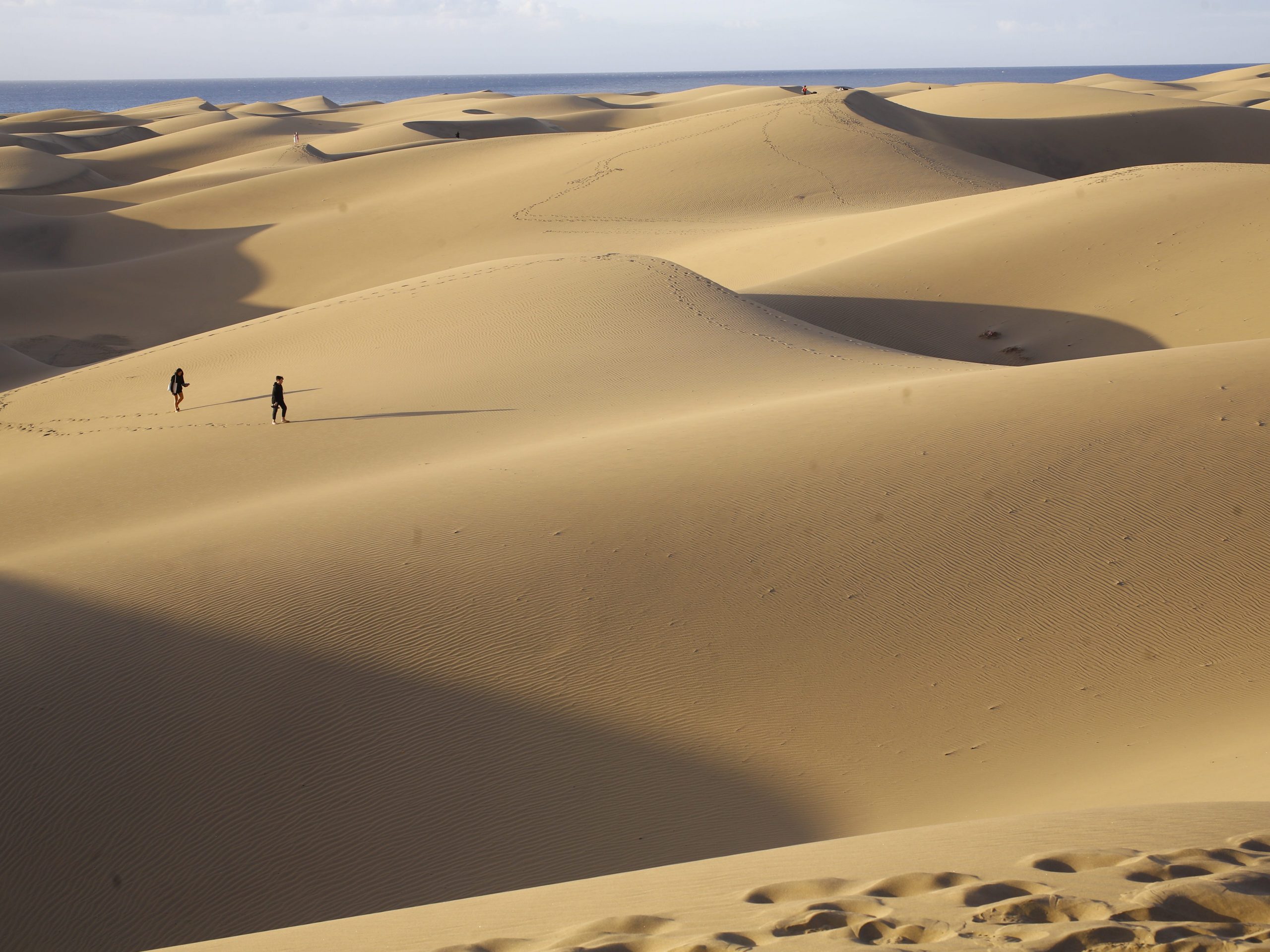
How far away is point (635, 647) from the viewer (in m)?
6.50

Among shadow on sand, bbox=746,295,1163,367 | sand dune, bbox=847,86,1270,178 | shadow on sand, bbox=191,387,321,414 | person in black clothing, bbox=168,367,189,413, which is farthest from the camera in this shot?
sand dune, bbox=847,86,1270,178

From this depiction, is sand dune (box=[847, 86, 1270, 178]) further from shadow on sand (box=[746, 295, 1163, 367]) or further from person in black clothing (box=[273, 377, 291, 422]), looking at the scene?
person in black clothing (box=[273, 377, 291, 422])

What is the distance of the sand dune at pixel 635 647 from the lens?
3.84 metres

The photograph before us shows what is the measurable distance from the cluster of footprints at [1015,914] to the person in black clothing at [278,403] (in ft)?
28.7

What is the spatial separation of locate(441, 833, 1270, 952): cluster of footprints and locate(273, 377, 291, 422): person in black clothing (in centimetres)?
876

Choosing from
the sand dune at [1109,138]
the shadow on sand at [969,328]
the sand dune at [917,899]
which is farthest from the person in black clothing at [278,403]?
the sand dune at [1109,138]

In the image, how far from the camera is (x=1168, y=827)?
383 centimetres

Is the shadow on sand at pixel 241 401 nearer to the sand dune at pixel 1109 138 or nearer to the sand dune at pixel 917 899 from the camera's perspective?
the sand dune at pixel 917 899

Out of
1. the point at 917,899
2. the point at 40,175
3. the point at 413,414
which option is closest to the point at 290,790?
the point at 917,899

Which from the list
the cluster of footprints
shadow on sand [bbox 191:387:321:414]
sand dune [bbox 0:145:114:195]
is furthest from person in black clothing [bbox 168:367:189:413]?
sand dune [bbox 0:145:114:195]

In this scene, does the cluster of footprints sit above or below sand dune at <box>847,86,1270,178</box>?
below

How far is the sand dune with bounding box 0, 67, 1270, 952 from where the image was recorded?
3.84 m

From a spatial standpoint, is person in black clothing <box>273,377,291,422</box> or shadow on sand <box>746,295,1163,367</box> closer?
person in black clothing <box>273,377,291,422</box>

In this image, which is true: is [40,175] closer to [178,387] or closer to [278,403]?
[178,387]
